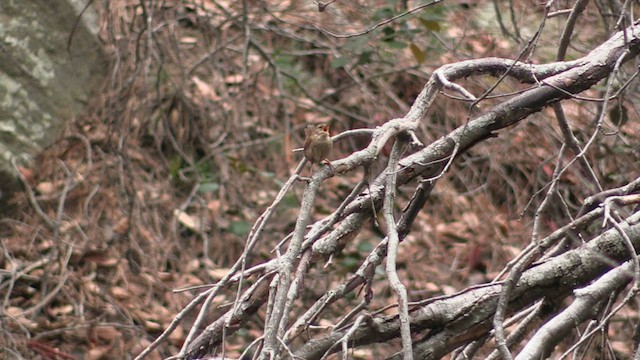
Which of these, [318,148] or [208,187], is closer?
[318,148]

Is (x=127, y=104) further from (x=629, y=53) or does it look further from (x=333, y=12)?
(x=629, y=53)

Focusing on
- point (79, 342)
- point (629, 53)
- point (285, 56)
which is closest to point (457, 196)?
Answer: point (285, 56)

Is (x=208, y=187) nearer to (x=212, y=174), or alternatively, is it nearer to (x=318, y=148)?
(x=212, y=174)

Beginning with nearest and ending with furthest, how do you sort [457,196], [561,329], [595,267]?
[561,329] → [595,267] → [457,196]

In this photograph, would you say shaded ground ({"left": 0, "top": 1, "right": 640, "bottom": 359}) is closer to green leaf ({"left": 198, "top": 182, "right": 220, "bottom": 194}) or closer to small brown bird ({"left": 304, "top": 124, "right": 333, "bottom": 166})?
green leaf ({"left": 198, "top": 182, "right": 220, "bottom": 194})

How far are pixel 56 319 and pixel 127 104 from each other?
1.33 m

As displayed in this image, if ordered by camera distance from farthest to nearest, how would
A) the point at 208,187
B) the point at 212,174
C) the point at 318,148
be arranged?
the point at 212,174 < the point at 208,187 < the point at 318,148

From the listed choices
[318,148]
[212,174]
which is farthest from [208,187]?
[318,148]

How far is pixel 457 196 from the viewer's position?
5191 mm

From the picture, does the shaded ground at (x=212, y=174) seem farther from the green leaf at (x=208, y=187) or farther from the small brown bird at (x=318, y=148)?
the small brown bird at (x=318, y=148)

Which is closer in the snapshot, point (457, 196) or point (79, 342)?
point (79, 342)

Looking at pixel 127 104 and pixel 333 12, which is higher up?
pixel 333 12

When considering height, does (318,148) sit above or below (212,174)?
above

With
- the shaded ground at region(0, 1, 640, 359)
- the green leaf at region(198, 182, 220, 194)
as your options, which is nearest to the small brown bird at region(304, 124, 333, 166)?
the shaded ground at region(0, 1, 640, 359)
